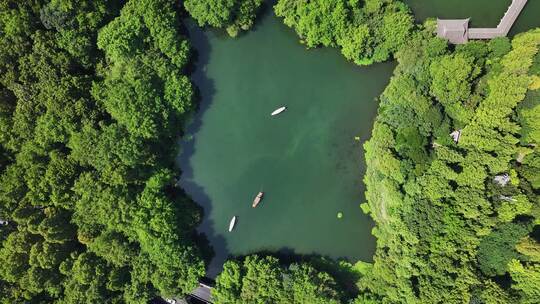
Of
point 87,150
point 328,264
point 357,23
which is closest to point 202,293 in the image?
point 328,264

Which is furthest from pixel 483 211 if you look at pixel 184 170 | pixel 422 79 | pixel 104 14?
pixel 104 14

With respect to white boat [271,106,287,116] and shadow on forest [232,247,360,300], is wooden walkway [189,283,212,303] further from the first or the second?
white boat [271,106,287,116]

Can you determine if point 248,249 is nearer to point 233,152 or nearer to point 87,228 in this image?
point 233,152

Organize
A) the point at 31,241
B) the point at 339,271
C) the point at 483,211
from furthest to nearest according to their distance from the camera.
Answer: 1. the point at 339,271
2. the point at 31,241
3. the point at 483,211

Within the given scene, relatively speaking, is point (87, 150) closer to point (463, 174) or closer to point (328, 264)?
point (328, 264)

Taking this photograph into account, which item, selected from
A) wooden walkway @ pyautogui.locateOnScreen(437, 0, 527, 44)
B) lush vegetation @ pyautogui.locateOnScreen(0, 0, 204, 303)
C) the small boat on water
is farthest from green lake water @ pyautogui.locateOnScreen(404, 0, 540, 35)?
lush vegetation @ pyautogui.locateOnScreen(0, 0, 204, 303)

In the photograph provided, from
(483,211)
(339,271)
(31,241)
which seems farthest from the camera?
(339,271)

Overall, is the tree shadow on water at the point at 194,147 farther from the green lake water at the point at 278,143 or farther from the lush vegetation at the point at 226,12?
the lush vegetation at the point at 226,12
